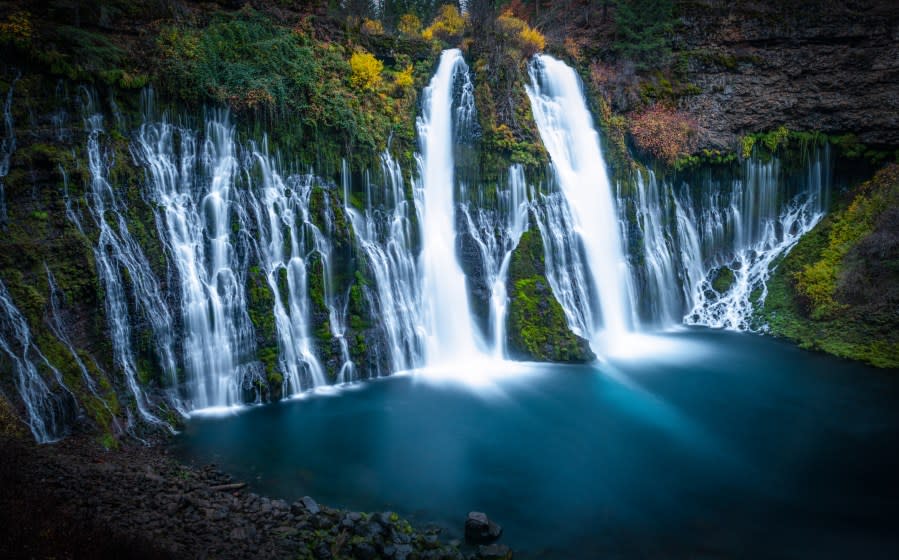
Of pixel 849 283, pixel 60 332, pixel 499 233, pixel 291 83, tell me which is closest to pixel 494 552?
pixel 60 332

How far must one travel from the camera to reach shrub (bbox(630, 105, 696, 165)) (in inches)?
848

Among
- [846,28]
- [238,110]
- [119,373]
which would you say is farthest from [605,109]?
[119,373]

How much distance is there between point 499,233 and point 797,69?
15323 mm

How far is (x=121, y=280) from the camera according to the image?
12086 millimetres

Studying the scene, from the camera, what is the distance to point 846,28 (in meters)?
22.4

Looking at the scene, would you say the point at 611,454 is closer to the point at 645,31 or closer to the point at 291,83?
the point at 291,83

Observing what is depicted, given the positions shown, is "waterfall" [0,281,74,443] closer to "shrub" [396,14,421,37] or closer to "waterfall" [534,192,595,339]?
"waterfall" [534,192,595,339]

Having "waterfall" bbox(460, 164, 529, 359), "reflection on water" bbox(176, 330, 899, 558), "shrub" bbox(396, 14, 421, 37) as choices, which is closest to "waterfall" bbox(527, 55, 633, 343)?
"waterfall" bbox(460, 164, 529, 359)

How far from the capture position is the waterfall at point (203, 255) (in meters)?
13.0

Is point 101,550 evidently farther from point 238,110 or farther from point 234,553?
point 238,110

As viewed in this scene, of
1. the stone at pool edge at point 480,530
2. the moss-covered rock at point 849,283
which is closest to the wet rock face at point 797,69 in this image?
the moss-covered rock at point 849,283

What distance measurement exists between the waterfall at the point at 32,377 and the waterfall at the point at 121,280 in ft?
5.52

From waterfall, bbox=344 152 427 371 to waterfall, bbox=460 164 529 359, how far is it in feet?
6.79

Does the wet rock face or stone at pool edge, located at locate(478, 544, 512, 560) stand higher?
the wet rock face
